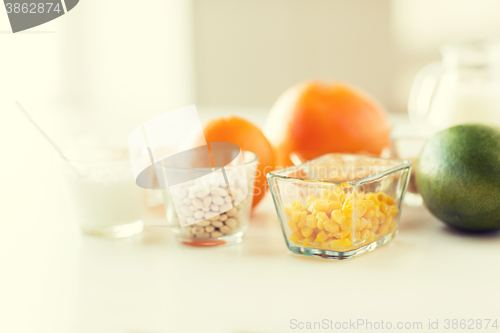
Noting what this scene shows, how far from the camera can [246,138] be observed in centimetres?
66

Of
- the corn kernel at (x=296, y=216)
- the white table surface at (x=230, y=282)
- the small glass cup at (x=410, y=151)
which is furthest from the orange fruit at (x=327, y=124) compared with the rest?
→ the corn kernel at (x=296, y=216)

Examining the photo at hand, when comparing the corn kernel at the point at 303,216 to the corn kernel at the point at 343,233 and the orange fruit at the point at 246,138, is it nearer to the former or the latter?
the corn kernel at the point at 343,233

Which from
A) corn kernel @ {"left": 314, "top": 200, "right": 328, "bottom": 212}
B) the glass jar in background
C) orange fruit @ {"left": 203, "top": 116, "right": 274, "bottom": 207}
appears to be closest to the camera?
corn kernel @ {"left": 314, "top": 200, "right": 328, "bottom": 212}

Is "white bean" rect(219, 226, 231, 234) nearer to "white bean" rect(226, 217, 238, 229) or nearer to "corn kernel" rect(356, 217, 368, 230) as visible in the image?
"white bean" rect(226, 217, 238, 229)

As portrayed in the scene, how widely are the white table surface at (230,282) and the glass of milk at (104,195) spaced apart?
0.02 meters

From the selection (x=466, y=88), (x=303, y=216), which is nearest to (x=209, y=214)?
(x=303, y=216)

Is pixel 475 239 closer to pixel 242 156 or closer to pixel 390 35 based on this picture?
pixel 242 156

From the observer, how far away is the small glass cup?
0.73 m

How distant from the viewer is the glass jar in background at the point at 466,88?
0.77 meters

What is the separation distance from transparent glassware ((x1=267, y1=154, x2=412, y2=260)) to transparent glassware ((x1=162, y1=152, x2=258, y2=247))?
47 mm

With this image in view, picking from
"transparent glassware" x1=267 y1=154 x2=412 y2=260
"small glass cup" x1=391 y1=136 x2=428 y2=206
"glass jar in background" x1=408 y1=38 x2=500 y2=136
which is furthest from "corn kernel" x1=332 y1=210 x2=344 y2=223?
"glass jar in background" x1=408 y1=38 x2=500 y2=136

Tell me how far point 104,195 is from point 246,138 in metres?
0.20

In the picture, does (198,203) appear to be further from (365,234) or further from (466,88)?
(466,88)

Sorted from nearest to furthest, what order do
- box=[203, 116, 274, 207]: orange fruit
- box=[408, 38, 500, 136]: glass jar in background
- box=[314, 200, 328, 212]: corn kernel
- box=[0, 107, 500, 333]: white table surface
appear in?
box=[0, 107, 500, 333]: white table surface → box=[314, 200, 328, 212]: corn kernel → box=[203, 116, 274, 207]: orange fruit → box=[408, 38, 500, 136]: glass jar in background
